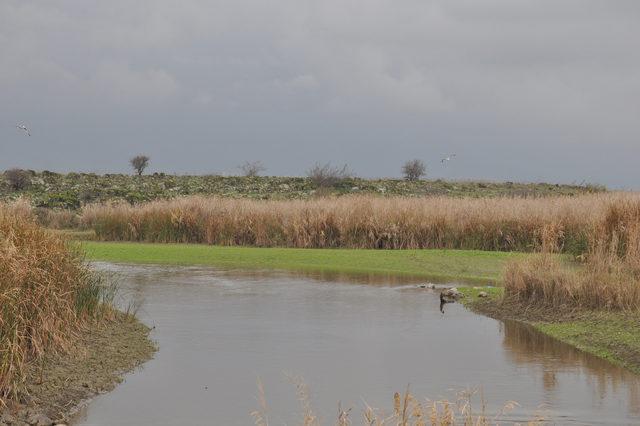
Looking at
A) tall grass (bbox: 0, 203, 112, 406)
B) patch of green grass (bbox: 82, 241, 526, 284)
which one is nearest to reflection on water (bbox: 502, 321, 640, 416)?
tall grass (bbox: 0, 203, 112, 406)

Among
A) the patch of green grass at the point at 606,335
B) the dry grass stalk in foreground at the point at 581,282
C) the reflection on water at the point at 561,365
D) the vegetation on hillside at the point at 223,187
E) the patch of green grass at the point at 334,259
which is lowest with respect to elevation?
the reflection on water at the point at 561,365

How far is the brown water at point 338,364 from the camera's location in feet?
31.0

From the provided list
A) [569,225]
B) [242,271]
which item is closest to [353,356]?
[242,271]

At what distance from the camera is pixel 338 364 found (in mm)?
11477

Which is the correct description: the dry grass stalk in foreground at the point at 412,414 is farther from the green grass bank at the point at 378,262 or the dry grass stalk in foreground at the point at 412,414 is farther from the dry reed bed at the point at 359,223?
the dry reed bed at the point at 359,223

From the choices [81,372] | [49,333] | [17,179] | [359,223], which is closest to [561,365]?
[81,372]

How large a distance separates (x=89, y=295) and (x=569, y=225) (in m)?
16.9

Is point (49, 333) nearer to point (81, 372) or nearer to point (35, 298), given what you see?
point (35, 298)

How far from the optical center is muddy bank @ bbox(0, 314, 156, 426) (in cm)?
905

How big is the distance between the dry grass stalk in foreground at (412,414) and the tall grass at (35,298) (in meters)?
2.57

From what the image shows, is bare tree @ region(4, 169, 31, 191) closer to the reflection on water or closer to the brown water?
the brown water

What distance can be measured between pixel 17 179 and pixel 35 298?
47197 mm

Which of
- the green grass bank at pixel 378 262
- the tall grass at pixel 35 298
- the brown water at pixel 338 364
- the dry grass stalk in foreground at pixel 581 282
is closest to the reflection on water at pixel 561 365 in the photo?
the brown water at pixel 338 364

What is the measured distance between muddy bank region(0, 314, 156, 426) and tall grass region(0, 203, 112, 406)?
0.16 meters
